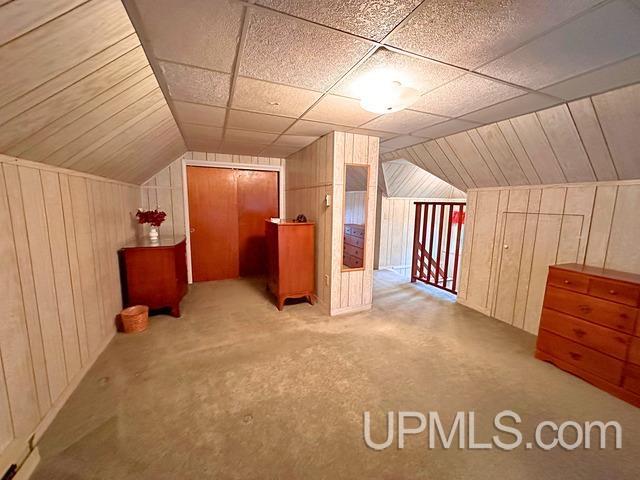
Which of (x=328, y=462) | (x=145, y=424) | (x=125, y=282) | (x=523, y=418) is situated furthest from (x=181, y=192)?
(x=523, y=418)

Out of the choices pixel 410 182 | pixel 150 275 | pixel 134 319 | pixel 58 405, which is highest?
pixel 410 182

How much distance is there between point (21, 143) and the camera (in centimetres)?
140

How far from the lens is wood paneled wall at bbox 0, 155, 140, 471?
1.37m

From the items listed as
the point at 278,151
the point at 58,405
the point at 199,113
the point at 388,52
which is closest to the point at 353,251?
the point at 278,151

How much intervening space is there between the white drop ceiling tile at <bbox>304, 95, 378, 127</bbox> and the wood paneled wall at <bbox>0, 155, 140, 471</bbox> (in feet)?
6.80

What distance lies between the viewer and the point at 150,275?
3018 millimetres

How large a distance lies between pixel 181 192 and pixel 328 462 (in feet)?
14.1

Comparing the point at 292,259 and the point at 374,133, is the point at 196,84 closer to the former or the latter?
the point at 374,133

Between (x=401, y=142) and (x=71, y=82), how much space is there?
A: 3270mm

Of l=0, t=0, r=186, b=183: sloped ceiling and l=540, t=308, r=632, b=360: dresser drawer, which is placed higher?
l=0, t=0, r=186, b=183: sloped ceiling

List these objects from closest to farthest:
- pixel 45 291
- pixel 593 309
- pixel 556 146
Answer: pixel 45 291 → pixel 593 309 → pixel 556 146

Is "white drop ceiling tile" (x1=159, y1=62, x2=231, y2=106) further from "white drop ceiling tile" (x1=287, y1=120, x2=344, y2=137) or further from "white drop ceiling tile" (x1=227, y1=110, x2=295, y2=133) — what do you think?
"white drop ceiling tile" (x1=287, y1=120, x2=344, y2=137)

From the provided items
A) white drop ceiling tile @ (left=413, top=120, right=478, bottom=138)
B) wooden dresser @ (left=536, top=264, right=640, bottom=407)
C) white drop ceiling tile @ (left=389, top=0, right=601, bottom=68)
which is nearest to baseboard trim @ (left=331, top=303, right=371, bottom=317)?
wooden dresser @ (left=536, top=264, right=640, bottom=407)

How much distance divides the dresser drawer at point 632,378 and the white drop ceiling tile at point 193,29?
3399 millimetres
